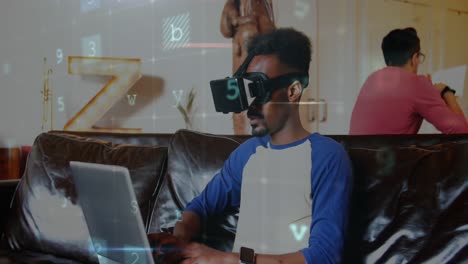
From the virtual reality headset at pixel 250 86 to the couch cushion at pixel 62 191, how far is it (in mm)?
392

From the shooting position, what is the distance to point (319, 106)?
1156mm

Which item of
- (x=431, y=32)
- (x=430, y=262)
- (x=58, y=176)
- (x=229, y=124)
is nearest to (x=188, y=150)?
(x=229, y=124)

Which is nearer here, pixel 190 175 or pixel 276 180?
pixel 276 180

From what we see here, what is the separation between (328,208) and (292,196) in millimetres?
81

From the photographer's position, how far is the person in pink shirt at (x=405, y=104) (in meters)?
1.17

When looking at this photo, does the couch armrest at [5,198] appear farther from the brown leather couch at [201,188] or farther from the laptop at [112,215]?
the laptop at [112,215]

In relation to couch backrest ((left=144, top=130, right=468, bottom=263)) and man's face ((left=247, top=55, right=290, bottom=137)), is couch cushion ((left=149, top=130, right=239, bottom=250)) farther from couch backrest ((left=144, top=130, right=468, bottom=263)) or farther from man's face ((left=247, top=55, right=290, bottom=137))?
man's face ((left=247, top=55, right=290, bottom=137))

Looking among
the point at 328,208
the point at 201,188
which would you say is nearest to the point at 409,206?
the point at 328,208

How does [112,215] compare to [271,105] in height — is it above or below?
below

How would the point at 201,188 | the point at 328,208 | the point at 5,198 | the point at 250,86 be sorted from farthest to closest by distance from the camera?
the point at 5,198 → the point at 201,188 → the point at 250,86 → the point at 328,208

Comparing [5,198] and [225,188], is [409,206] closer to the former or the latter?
[225,188]
